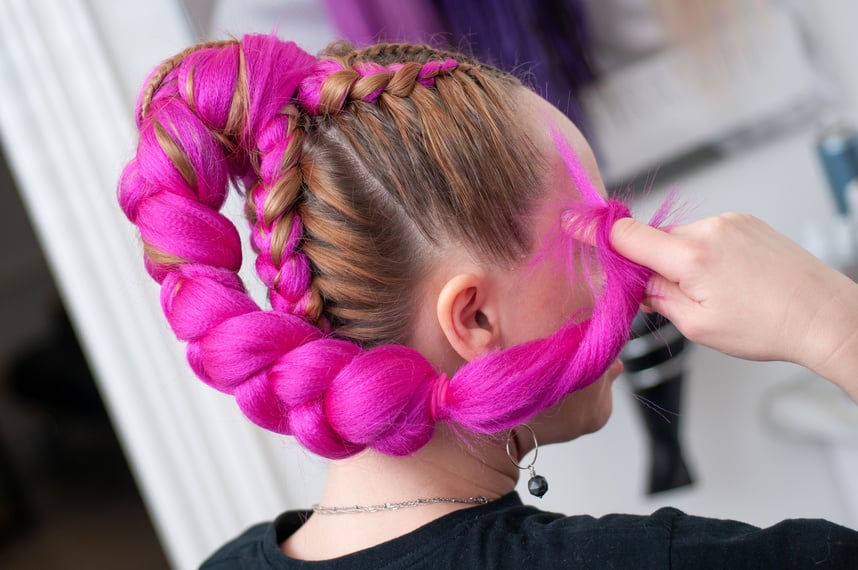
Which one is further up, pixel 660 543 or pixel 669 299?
pixel 669 299

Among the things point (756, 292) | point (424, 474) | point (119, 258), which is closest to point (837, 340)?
point (756, 292)

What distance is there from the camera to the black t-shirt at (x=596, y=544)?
0.63 m

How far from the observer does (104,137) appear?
130cm

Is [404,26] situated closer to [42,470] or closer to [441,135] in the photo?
[441,135]

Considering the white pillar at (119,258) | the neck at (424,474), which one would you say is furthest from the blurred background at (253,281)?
the neck at (424,474)

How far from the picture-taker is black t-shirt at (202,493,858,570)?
635mm

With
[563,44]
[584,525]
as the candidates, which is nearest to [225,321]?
[584,525]

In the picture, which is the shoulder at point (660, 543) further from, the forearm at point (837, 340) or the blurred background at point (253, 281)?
the blurred background at point (253, 281)

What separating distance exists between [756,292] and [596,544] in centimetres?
25

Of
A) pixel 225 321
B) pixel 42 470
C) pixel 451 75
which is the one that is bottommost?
pixel 42 470

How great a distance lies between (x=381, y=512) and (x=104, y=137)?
846mm

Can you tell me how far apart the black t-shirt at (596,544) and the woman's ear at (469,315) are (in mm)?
151

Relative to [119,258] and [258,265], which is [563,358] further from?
[119,258]

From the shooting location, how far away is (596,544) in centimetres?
67
